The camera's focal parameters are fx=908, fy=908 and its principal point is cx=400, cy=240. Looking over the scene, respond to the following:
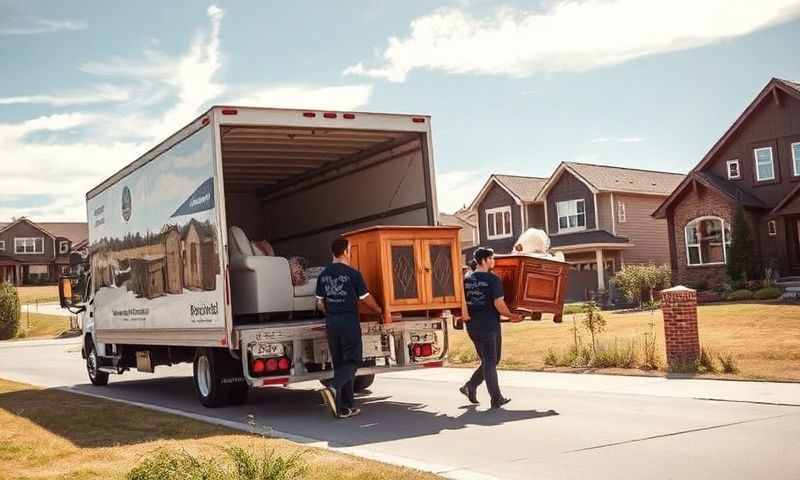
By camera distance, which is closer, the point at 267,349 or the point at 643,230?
the point at 267,349

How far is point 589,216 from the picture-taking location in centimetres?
4491

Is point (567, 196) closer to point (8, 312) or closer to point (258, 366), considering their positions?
point (8, 312)

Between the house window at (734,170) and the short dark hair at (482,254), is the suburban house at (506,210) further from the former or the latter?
the short dark hair at (482,254)

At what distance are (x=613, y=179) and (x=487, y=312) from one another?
3645 centimetres

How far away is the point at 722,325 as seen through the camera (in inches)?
796

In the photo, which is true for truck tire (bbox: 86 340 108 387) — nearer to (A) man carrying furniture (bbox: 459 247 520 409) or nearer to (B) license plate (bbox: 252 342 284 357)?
(B) license plate (bbox: 252 342 284 357)

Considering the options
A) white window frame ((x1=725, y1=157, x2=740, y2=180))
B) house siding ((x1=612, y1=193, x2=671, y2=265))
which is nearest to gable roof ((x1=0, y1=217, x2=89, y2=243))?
house siding ((x1=612, y1=193, x2=671, y2=265))

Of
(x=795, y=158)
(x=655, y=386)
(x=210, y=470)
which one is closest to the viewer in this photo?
(x=210, y=470)

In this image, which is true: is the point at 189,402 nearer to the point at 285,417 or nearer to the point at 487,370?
the point at 285,417

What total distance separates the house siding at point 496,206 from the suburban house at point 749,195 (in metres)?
12.1

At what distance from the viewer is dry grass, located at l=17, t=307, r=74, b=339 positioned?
159 ft

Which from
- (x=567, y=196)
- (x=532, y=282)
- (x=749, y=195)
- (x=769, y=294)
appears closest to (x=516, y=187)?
(x=567, y=196)

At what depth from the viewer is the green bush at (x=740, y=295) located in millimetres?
29438

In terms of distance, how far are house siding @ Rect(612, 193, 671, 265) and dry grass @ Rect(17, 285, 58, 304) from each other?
4517 cm
